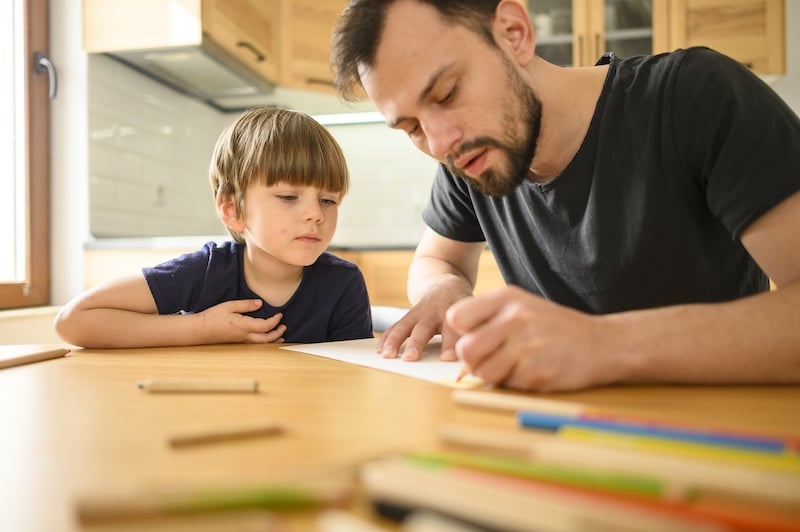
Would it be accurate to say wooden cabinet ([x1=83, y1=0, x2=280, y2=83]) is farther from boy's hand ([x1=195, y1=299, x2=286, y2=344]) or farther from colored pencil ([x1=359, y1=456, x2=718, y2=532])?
colored pencil ([x1=359, y1=456, x2=718, y2=532])

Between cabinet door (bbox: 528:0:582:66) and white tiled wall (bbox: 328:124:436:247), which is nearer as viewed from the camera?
cabinet door (bbox: 528:0:582:66)

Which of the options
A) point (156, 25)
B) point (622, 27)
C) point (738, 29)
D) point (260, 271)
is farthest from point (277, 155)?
point (738, 29)

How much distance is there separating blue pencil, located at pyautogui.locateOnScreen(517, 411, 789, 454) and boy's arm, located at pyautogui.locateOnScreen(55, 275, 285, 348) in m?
0.73

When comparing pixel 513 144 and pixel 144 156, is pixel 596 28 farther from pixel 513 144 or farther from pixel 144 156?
pixel 513 144

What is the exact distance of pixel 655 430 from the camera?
0.38 meters

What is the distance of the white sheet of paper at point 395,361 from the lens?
697 mm

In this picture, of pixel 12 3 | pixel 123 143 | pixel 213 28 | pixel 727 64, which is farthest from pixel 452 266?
pixel 12 3

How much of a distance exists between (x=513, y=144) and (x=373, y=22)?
26 centimetres

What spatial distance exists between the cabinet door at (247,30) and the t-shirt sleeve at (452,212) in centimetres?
138

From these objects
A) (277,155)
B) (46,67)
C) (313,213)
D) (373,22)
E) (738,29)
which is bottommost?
(313,213)

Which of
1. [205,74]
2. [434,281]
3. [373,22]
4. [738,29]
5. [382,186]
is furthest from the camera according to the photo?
[382,186]

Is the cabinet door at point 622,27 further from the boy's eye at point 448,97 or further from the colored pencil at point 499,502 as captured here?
the colored pencil at point 499,502

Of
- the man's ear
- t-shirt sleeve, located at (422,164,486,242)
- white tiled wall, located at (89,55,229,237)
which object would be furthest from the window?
the man's ear

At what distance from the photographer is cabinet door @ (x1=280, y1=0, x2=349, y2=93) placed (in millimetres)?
2980
